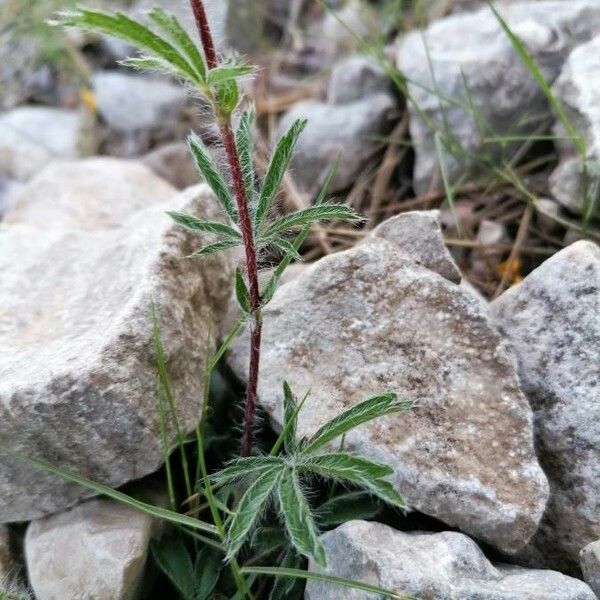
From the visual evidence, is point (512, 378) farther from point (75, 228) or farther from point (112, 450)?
point (75, 228)

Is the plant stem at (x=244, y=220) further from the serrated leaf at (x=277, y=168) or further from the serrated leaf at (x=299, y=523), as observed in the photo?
the serrated leaf at (x=299, y=523)

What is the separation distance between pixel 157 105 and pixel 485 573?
2811mm

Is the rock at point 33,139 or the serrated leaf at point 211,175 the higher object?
the serrated leaf at point 211,175

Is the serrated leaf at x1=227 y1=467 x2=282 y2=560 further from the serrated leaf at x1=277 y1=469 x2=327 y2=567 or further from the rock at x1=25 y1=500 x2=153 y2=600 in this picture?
the rock at x1=25 y1=500 x2=153 y2=600

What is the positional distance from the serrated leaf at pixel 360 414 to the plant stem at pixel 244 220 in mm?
202

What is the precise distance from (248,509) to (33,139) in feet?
9.01

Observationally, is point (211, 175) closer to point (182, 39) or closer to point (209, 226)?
point (209, 226)

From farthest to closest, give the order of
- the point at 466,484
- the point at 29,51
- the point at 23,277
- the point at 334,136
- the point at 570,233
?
1. the point at 29,51
2. the point at 334,136
3. the point at 570,233
4. the point at 23,277
5. the point at 466,484

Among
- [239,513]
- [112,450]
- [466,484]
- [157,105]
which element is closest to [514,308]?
[466,484]

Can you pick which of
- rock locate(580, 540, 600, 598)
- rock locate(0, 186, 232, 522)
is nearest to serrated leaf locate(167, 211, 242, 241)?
rock locate(0, 186, 232, 522)

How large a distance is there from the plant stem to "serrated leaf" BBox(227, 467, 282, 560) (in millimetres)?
202

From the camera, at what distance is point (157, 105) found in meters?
3.65

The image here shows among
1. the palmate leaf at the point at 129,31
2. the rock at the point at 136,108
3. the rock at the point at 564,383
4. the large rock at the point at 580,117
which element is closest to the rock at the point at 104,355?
the palmate leaf at the point at 129,31

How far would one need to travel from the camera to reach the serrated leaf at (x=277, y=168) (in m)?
1.45
